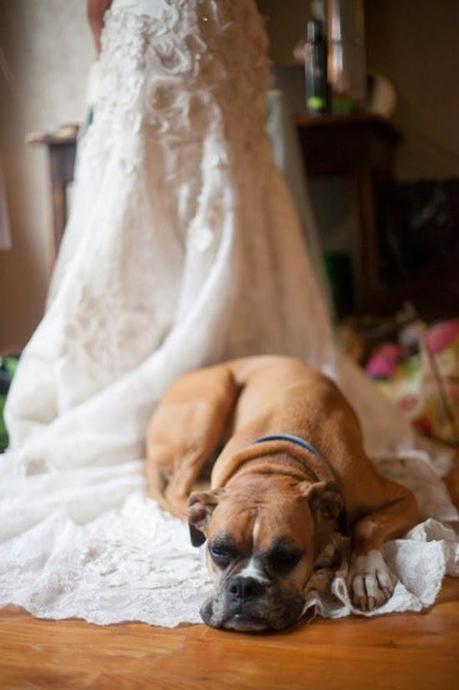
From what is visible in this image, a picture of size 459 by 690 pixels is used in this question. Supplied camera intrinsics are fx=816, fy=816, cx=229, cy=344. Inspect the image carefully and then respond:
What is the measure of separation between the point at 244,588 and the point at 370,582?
20 centimetres

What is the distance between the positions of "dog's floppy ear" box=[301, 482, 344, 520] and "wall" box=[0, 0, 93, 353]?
1.58 feet

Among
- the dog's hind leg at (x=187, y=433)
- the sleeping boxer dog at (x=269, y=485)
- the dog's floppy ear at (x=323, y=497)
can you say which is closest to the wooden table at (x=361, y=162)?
the sleeping boxer dog at (x=269, y=485)

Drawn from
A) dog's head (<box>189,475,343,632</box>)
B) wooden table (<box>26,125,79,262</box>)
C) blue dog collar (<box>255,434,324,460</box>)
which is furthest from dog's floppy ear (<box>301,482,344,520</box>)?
wooden table (<box>26,125,79,262</box>)

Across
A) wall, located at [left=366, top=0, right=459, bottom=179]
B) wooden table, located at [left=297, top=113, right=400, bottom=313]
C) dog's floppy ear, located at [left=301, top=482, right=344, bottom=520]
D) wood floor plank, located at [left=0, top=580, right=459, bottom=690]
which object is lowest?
wood floor plank, located at [left=0, top=580, right=459, bottom=690]

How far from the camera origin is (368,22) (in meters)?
1.25

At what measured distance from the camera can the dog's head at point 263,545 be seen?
3.36 feet

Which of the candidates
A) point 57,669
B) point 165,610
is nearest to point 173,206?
point 165,610

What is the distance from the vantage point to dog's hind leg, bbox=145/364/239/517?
5.19ft

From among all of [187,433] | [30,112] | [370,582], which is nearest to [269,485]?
[370,582]

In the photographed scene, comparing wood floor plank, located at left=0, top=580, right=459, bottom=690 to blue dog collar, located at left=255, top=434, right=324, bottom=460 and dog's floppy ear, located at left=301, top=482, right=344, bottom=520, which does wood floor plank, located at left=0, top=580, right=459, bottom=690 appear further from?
blue dog collar, located at left=255, top=434, right=324, bottom=460

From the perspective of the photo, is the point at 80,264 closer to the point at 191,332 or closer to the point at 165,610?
the point at 191,332

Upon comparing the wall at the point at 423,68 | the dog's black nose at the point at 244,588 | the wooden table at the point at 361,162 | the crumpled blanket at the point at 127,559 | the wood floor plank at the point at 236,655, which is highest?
the wall at the point at 423,68

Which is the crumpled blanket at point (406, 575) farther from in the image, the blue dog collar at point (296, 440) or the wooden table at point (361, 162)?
the wooden table at point (361, 162)

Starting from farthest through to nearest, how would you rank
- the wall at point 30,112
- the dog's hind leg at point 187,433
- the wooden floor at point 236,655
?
1. the dog's hind leg at point 187,433
2. the wall at point 30,112
3. the wooden floor at point 236,655
